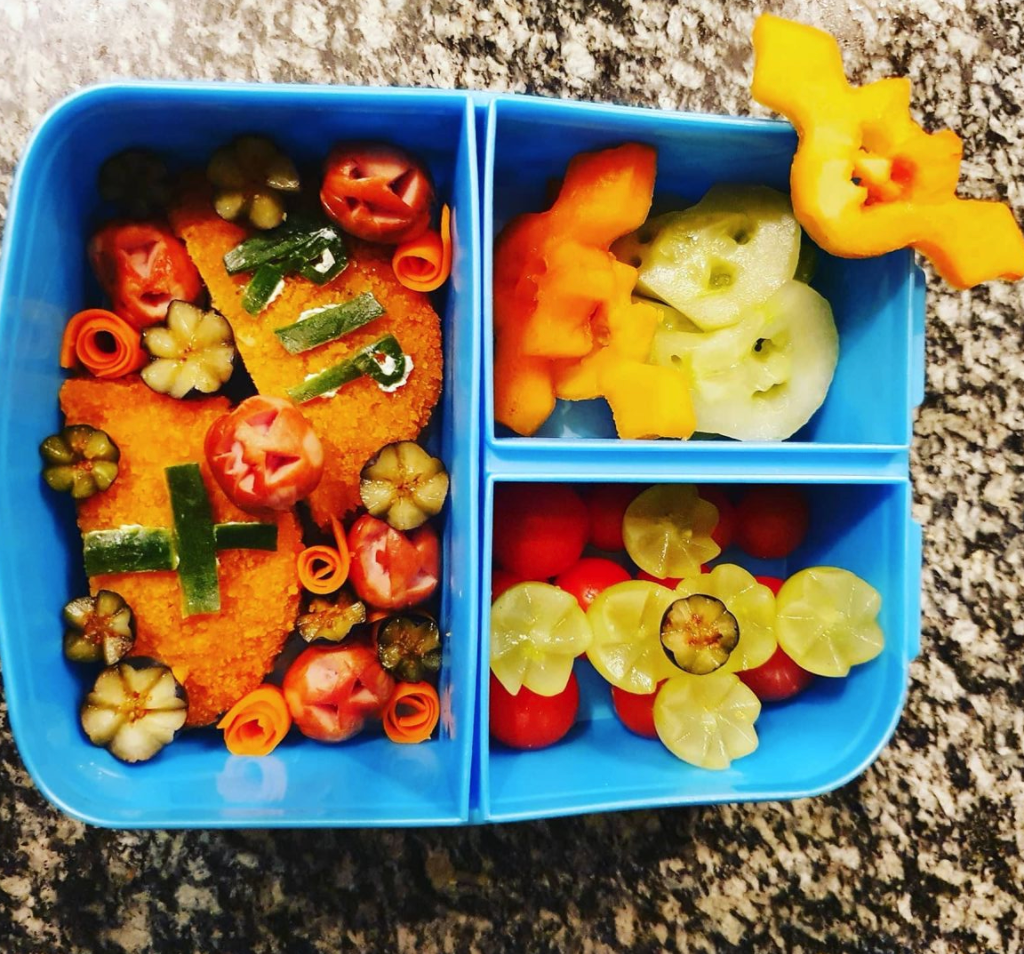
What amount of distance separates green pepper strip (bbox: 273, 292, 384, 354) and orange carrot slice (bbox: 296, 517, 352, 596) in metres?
0.18

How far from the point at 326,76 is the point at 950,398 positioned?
771 mm

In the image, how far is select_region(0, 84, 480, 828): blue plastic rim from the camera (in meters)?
0.74

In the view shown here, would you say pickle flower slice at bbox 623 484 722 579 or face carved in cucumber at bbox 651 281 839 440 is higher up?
face carved in cucumber at bbox 651 281 839 440

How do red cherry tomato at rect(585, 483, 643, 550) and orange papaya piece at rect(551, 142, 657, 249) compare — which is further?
red cherry tomato at rect(585, 483, 643, 550)

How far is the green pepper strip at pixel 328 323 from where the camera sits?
839mm

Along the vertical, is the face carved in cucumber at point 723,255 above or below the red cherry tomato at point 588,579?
above

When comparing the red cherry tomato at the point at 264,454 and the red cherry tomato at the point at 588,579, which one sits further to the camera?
the red cherry tomato at the point at 588,579

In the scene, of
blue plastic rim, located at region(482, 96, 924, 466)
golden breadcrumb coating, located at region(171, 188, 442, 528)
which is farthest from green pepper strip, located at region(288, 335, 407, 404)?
blue plastic rim, located at region(482, 96, 924, 466)

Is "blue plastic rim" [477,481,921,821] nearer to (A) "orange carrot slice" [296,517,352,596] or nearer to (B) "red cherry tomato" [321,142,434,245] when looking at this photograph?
(A) "orange carrot slice" [296,517,352,596]

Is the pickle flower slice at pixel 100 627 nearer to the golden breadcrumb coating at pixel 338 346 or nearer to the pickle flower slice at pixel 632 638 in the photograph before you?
the golden breadcrumb coating at pixel 338 346

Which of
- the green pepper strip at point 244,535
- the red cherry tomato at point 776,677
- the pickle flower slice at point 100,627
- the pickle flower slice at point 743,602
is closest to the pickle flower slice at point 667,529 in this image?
the pickle flower slice at point 743,602

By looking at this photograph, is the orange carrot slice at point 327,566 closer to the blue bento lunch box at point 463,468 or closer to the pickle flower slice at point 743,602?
the blue bento lunch box at point 463,468

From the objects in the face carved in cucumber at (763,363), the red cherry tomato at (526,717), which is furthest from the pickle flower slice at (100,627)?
the face carved in cucumber at (763,363)

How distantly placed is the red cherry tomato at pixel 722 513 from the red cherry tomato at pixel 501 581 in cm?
21
